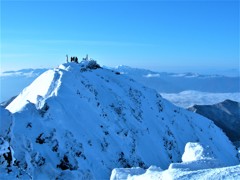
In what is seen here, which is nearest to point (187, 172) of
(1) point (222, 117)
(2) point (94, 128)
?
(2) point (94, 128)

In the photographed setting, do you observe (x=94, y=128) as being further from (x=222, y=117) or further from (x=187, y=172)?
(x=222, y=117)

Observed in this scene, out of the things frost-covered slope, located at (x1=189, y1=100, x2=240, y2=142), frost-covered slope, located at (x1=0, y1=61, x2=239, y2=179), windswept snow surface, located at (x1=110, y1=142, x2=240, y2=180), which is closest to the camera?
windswept snow surface, located at (x1=110, y1=142, x2=240, y2=180)

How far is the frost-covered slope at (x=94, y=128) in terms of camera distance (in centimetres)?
3379

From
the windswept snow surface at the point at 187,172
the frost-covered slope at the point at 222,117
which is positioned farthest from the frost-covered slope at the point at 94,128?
the frost-covered slope at the point at 222,117

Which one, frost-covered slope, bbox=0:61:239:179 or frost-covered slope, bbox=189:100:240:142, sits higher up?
frost-covered slope, bbox=0:61:239:179

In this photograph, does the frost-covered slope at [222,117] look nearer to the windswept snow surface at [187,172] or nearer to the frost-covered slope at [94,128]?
the frost-covered slope at [94,128]

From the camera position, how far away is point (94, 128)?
45.4 metres

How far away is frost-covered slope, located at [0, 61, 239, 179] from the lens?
111 feet

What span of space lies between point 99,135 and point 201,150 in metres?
16.2

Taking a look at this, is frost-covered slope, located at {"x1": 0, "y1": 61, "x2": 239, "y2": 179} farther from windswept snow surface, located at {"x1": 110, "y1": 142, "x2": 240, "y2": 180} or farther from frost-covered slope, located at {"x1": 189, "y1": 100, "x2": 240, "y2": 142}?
frost-covered slope, located at {"x1": 189, "y1": 100, "x2": 240, "y2": 142}

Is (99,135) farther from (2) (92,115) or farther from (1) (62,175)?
(1) (62,175)

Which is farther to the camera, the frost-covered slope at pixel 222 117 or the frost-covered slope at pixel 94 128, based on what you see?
the frost-covered slope at pixel 222 117

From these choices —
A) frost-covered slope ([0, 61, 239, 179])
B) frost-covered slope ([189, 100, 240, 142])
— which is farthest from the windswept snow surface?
frost-covered slope ([189, 100, 240, 142])

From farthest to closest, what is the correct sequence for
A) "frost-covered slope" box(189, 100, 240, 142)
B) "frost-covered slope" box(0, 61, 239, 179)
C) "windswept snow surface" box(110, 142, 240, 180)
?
"frost-covered slope" box(189, 100, 240, 142), "frost-covered slope" box(0, 61, 239, 179), "windswept snow surface" box(110, 142, 240, 180)
